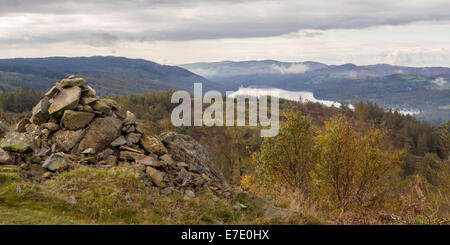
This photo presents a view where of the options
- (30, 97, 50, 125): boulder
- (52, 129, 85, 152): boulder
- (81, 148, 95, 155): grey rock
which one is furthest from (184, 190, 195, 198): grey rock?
(30, 97, 50, 125): boulder

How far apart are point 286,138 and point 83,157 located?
2035 cm

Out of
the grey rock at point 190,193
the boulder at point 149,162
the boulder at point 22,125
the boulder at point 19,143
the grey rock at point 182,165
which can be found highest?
the boulder at point 22,125

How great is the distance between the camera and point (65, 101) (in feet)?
59.9

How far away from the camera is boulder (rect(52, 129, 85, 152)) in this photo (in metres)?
16.8

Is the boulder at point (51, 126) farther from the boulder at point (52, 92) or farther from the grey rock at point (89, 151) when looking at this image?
the grey rock at point (89, 151)

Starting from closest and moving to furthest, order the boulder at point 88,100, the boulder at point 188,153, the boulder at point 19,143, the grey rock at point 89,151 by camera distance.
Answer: the boulder at point 19,143 < the grey rock at point 89,151 < the boulder at point 188,153 < the boulder at point 88,100

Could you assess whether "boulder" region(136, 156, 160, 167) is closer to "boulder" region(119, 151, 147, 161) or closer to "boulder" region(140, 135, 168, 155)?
"boulder" region(119, 151, 147, 161)

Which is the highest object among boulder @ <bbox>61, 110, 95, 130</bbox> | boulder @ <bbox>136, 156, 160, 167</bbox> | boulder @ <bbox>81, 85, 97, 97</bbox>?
boulder @ <bbox>81, 85, 97, 97</bbox>

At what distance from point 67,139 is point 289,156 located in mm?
20793

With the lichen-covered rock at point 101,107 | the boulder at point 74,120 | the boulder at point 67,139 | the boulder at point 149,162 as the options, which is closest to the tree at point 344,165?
the boulder at point 149,162

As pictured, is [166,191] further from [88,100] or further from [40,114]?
[40,114]

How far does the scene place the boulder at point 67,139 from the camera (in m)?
16.8
